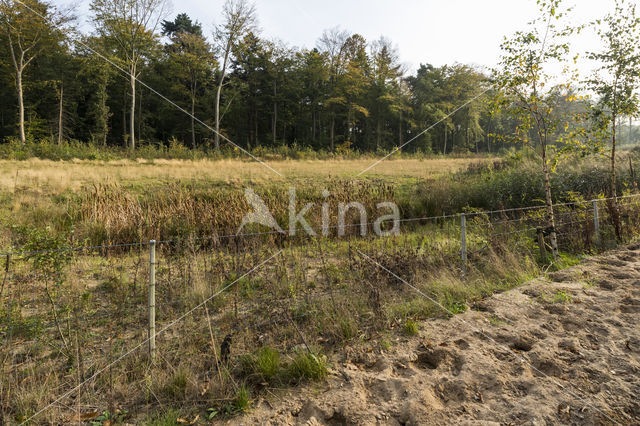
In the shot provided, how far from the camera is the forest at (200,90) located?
27.0m

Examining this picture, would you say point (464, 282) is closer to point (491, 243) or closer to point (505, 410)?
point (491, 243)

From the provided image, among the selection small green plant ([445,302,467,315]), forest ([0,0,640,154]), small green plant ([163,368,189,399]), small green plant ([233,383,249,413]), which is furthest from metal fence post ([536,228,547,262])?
forest ([0,0,640,154])

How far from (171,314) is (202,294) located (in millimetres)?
500

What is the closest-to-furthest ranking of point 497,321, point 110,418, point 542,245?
point 110,418, point 497,321, point 542,245

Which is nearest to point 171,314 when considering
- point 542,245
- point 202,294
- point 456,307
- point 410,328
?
point 202,294

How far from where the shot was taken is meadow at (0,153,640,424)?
3013mm

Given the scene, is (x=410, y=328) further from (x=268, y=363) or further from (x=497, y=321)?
(x=268, y=363)

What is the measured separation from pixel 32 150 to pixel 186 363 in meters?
24.2

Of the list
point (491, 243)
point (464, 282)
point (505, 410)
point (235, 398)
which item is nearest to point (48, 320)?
point (235, 398)

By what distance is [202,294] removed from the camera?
16.7 ft

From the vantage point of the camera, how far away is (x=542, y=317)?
4137 millimetres

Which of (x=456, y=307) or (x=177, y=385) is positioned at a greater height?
(x=456, y=307)

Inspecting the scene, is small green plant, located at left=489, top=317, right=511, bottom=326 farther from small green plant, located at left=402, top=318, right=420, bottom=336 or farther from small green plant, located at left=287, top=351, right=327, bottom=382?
small green plant, located at left=287, top=351, right=327, bottom=382

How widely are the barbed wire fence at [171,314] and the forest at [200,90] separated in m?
→ 18.8
